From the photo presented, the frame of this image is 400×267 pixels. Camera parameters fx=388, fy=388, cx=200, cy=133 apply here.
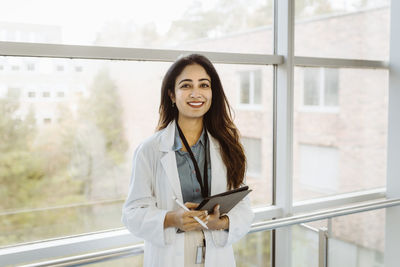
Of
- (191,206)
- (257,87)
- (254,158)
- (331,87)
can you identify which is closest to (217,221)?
(191,206)

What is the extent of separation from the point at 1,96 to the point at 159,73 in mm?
882

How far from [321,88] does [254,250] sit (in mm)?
1344

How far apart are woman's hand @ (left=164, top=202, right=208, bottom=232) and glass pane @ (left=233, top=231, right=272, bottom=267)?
1.22m

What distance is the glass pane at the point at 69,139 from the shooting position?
203cm

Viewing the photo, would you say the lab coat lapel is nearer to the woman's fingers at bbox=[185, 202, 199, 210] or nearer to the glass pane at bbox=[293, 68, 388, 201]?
the woman's fingers at bbox=[185, 202, 199, 210]

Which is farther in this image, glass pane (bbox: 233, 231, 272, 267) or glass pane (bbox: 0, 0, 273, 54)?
glass pane (bbox: 233, 231, 272, 267)

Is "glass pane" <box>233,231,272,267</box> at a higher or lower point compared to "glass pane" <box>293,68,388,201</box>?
lower

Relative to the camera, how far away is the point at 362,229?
3361mm

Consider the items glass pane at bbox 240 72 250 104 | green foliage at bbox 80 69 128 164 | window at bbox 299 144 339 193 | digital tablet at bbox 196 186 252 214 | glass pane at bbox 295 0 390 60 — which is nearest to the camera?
digital tablet at bbox 196 186 252 214

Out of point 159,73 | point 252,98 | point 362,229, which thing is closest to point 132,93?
point 159,73

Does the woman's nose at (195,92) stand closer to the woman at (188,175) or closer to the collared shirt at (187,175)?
the woman at (188,175)

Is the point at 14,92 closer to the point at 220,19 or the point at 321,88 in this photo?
the point at 220,19

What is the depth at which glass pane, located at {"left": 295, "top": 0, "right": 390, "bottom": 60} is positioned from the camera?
2.91m

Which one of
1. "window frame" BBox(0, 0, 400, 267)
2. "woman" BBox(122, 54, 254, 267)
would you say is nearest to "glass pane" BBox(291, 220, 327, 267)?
"window frame" BBox(0, 0, 400, 267)
